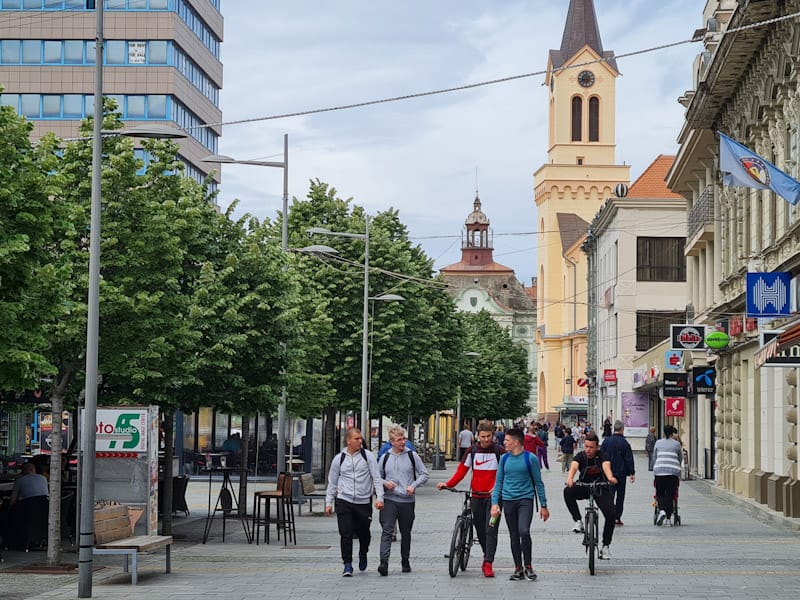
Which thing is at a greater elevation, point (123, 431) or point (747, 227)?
point (747, 227)

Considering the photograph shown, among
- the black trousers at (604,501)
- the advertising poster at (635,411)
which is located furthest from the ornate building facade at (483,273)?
the black trousers at (604,501)

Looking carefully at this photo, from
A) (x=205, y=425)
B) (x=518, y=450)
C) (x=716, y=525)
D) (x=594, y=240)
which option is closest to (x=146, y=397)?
(x=518, y=450)

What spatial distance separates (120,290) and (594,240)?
7453cm

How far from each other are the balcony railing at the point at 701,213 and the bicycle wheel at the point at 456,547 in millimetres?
24162

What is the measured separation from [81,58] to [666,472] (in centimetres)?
5102

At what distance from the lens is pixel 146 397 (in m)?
22.5

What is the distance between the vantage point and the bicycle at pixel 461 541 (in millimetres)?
17472

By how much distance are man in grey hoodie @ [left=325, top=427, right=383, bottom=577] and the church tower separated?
105 meters

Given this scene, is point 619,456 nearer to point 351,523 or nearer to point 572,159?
point 351,523

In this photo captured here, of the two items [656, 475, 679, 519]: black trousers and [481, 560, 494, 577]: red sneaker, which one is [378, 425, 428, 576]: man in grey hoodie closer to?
[481, 560, 494, 577]: red sneaker

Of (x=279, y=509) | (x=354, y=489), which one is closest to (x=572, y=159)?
(x=279, y=509)

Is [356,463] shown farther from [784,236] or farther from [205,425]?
[205,425]

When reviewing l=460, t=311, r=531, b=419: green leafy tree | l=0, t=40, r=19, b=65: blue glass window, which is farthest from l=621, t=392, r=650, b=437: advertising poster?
l=0, t=40, r=19, b=65: blue glass window

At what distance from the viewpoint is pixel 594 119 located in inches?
4943
